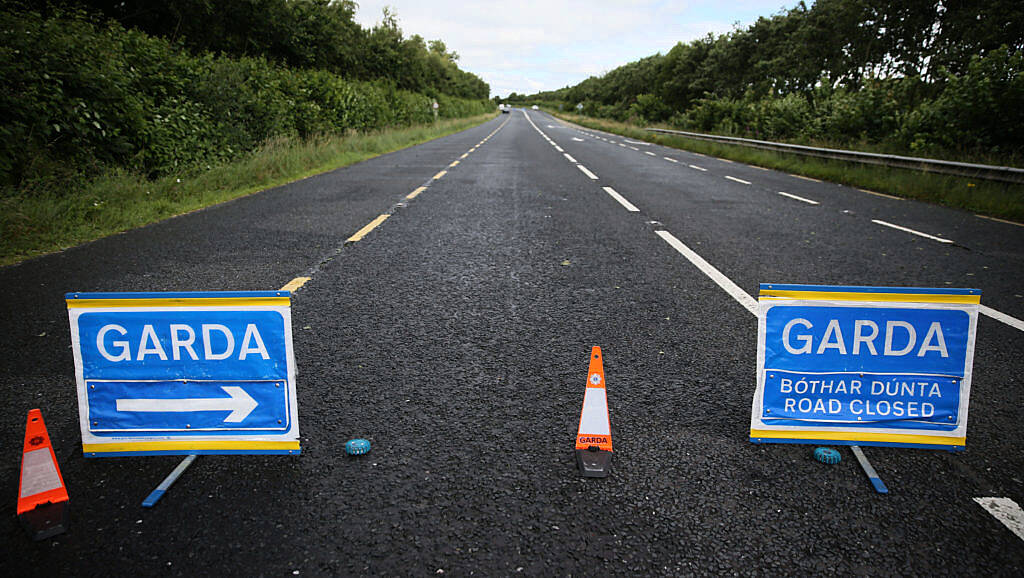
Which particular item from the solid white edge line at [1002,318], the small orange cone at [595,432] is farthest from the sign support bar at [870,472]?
the solid white edge line at [1002,318]

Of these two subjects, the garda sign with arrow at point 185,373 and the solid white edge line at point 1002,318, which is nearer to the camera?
the garda sign with arrow at point 185,373

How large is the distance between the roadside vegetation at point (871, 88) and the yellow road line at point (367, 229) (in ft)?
34.5

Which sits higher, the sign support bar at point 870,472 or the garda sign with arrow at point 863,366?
the garda sign with arrow at point 863,366

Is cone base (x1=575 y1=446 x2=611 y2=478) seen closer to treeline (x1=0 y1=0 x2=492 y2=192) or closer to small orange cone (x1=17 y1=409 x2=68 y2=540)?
small orange cone (x1=17 y1=409 x2=68 y2=540)

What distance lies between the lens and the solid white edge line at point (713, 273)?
15.1ft

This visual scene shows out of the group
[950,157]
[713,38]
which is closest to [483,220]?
[950,157]

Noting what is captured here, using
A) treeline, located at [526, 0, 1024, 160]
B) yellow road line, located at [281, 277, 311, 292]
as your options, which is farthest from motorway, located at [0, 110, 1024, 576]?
treeline, located at [526, 0, 1024, 160]

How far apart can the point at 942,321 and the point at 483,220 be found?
6.17 metres

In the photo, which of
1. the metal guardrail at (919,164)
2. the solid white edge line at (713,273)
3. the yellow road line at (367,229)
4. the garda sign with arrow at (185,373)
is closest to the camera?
the garda sign with arrow at (185,373)

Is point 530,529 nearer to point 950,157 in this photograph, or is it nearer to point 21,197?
point 21,197

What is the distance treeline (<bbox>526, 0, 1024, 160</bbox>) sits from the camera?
525 inches

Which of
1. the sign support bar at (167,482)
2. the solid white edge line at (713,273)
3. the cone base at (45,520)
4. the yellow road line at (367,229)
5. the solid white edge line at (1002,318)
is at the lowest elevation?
the sign support bar at (167,482)

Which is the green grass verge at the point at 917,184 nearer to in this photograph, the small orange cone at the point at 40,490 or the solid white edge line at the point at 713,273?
the solid white edge line at the point at 713,273

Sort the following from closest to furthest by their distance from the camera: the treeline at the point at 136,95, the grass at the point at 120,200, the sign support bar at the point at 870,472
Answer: the sign support bar at the point at 870,472 → the grass at the point at 120,200 → the treeline at the point at 136,95
